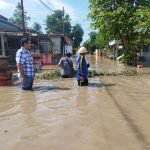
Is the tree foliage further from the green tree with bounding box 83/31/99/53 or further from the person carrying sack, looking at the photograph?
the person carrying sack

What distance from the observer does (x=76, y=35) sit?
102 m

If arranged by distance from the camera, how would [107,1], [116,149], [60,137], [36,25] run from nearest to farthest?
[116,149] → [60,137] → [107,1] → [36,25]

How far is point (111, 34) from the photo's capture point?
1266 inches

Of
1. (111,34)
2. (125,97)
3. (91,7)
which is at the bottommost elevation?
(125,97)

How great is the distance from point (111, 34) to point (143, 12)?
11629 millimetres

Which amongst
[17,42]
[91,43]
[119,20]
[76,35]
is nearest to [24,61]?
[119,20]

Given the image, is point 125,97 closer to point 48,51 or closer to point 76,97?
point 76,97

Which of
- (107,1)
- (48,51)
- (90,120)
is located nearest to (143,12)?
(107,1)

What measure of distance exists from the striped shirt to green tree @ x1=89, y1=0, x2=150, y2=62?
1741cm

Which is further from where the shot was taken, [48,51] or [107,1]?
[48,51]

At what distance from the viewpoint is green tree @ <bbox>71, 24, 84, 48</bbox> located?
101 m

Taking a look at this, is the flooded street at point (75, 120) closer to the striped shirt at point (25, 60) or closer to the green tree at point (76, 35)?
the striped shirt at point (25, 60)

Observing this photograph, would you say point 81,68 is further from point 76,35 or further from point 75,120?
point 76,35

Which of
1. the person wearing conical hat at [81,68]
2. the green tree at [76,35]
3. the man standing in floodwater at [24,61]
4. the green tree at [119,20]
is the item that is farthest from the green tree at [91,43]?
the man standing in floodwater at [24,61]
